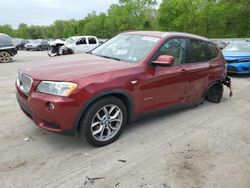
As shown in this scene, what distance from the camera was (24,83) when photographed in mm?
3834

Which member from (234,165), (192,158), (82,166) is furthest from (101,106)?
(234,165)

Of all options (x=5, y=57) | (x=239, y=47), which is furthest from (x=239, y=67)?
(x=5, y=57)

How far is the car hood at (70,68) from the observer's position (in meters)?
3.56

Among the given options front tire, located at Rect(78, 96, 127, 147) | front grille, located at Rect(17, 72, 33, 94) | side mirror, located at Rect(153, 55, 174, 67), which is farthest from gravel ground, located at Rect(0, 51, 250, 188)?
side mirror, located at Rect(153, 55, 174, 67)

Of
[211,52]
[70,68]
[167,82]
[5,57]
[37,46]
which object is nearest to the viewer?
[70,68]

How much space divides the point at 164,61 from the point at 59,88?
5.37 ft

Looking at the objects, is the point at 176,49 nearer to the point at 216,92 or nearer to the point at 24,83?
the point at 216,92

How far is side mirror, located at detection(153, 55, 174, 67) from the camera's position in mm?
4105

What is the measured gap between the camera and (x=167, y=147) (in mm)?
3945

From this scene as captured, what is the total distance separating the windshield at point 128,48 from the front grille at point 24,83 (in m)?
1.44

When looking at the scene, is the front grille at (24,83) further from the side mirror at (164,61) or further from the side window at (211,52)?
the side window at (211,52)

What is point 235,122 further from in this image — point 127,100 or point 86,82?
point 86,82

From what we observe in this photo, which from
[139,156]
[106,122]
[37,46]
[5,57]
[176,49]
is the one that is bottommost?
[139,156]

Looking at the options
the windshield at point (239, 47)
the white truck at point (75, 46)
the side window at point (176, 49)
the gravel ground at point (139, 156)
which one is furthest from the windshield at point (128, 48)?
the white truck at point (75, 46)
